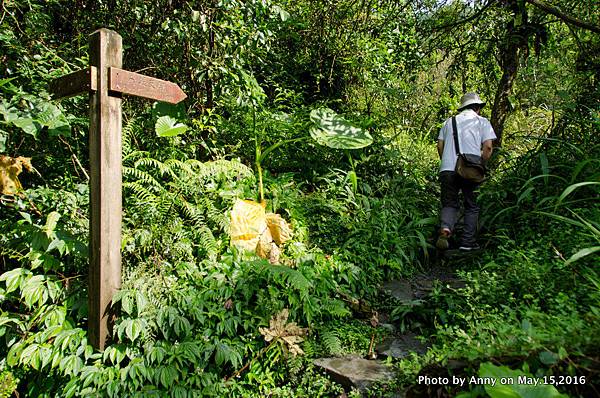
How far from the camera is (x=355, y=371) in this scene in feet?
9.90

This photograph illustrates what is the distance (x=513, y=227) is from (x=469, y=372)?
2931 millimetres

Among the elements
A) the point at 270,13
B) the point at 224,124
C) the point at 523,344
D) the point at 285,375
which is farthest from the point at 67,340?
the point at 270,13

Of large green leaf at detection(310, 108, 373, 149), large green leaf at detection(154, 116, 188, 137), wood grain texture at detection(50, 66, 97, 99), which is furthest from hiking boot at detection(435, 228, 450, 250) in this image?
wood grain texture at detection(50, 66, 97, 99)

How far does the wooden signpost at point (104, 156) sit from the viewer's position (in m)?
3.01

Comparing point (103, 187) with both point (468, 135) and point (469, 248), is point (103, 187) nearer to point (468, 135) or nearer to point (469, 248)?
point (469, 248)

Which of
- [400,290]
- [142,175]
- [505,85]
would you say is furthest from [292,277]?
[505,85]

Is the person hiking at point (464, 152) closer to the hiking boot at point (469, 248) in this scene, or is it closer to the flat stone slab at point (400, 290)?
the hiking boot at point (469, 248)

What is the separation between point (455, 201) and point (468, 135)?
79cm

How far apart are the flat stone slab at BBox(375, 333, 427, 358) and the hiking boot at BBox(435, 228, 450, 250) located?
1.58 m

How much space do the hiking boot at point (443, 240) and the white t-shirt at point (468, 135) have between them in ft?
2.46

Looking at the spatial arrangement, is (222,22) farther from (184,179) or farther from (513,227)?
(513,227)

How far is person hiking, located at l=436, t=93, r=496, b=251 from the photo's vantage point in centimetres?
484

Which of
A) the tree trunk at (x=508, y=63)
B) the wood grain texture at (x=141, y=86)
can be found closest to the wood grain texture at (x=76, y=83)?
the wood grain texture at (x=141, y=86)

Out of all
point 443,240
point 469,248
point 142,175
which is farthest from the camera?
point 443,240
